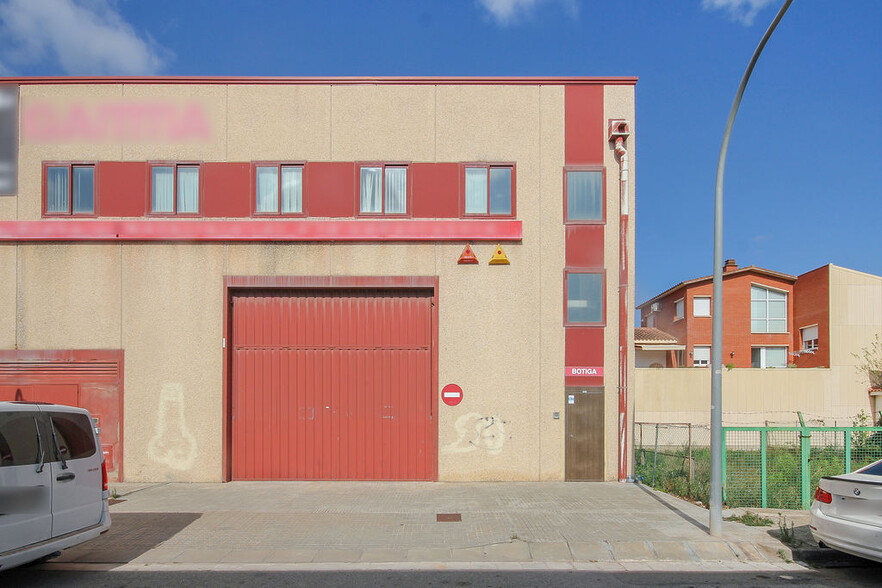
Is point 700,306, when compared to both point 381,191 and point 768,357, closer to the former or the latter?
point 768,357

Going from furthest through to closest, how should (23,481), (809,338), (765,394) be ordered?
(809,338) < (765,394) < (23,481)

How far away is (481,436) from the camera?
1229cm

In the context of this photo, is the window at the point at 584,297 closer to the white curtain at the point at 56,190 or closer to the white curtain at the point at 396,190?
the white curtain at the point at 396,190

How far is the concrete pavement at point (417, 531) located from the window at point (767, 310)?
74.9 feet

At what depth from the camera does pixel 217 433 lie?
12.3m

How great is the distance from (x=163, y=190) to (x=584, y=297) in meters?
8.71

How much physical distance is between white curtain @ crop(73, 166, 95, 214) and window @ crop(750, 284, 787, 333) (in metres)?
28.9

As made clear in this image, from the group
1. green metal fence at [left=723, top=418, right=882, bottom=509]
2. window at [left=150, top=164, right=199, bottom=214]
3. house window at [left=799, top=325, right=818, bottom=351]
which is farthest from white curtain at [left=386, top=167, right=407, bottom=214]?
house window at [left=799, top=325, right=818, bottom=351]

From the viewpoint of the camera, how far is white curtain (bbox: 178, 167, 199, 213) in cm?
1269

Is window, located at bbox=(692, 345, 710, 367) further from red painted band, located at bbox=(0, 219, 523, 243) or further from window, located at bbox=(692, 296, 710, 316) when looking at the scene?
red painted band, located at bbox=(0, 219, 523, 243)

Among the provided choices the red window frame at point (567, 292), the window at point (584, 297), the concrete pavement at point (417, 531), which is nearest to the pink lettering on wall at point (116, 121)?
the concrete pavement at point (417, 531)

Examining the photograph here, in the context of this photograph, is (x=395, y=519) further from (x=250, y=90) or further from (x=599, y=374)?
(x=250, y=90)

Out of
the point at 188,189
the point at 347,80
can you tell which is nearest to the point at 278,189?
the point at 188,189

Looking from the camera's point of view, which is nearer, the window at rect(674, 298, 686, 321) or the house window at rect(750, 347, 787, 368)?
the house window at rect(750, 347, 787, 368)
